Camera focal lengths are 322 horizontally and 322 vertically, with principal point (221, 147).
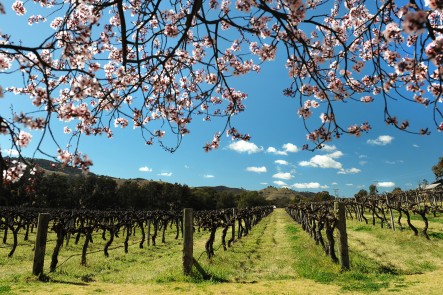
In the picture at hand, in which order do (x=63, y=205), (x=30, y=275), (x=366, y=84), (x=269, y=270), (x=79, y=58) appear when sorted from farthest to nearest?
(x=63, y=205), (x=269, y=270), (x=30, y=275), (x=366, y=84), (x=79, y=58)

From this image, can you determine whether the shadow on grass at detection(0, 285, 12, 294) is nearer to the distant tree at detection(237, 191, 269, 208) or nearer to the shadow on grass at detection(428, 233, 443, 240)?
the shadow on grass at detection(428, 233, 443, 240)

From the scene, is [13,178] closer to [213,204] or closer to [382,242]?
[382,242]

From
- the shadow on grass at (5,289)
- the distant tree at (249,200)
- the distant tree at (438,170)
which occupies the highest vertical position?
the distant tree at (438,170)

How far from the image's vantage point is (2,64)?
5.04 meters

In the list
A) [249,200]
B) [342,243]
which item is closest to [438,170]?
[249,200]

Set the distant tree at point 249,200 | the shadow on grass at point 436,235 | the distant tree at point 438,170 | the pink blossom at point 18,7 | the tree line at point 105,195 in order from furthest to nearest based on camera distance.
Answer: the distant tree at point 249,200
the distant tree at point 438,170
the tree line at point 105,195
the shadow on grass at point 436,235
the pink blossom at point 18,7

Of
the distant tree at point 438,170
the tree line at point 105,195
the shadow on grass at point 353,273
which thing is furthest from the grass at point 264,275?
the distant tree at point 438,170

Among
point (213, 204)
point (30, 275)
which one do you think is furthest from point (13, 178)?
point (213, 204)

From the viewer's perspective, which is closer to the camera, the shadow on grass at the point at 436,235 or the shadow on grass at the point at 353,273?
the shadow on grass at the point at 353,273

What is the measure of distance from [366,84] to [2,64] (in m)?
6.45

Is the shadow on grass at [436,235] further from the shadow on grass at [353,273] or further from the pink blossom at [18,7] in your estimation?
the pink blossom at [18,7]

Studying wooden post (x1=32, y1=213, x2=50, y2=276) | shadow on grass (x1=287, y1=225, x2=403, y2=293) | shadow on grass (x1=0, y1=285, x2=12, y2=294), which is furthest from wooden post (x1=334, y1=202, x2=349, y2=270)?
shadow on grass (x1=0, y1=285, x2=12, y2=294)

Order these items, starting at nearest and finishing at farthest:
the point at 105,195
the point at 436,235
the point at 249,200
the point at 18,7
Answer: the point at 18,7 → the point at 436,235 → the point at 105,195 → the point at 249,200

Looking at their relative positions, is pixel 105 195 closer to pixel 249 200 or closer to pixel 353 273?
pixel 249 200
